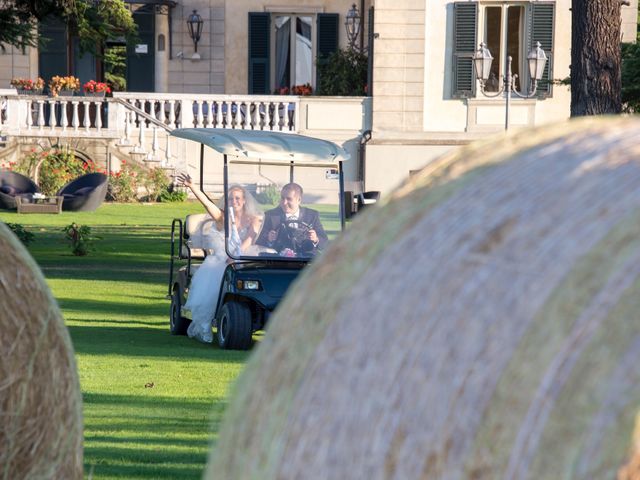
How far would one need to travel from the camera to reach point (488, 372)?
2418 mm

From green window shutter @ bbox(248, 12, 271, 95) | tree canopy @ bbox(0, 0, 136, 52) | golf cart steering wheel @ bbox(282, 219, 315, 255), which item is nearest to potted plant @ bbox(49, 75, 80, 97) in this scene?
green window shutter @ bbox(248, 12, 271, 95)

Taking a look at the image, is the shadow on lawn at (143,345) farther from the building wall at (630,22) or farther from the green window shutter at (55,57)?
the green window shutter at (55,57)

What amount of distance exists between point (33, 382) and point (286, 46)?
30.4 metres

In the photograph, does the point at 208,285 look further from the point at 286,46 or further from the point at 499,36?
the point at 286,46

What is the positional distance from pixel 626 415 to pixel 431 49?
2882 centimetres

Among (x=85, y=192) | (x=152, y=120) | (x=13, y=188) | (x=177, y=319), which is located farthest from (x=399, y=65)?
(x=177, y=319)

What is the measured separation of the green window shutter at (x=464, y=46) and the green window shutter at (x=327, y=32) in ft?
14.5

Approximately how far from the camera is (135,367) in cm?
1053

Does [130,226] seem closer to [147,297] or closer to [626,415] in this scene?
[147,297]

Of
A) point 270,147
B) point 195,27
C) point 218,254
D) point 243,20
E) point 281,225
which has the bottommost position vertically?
point 218,254

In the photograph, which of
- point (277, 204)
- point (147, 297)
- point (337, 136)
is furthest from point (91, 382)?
point (337, 136)

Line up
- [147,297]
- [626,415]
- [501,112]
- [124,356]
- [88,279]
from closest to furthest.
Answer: [626,415] → [124,356] → [147,297] → [88,279] → [501,112]

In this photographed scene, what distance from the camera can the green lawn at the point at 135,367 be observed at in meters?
7.24

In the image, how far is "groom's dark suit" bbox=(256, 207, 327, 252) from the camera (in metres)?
12.4
